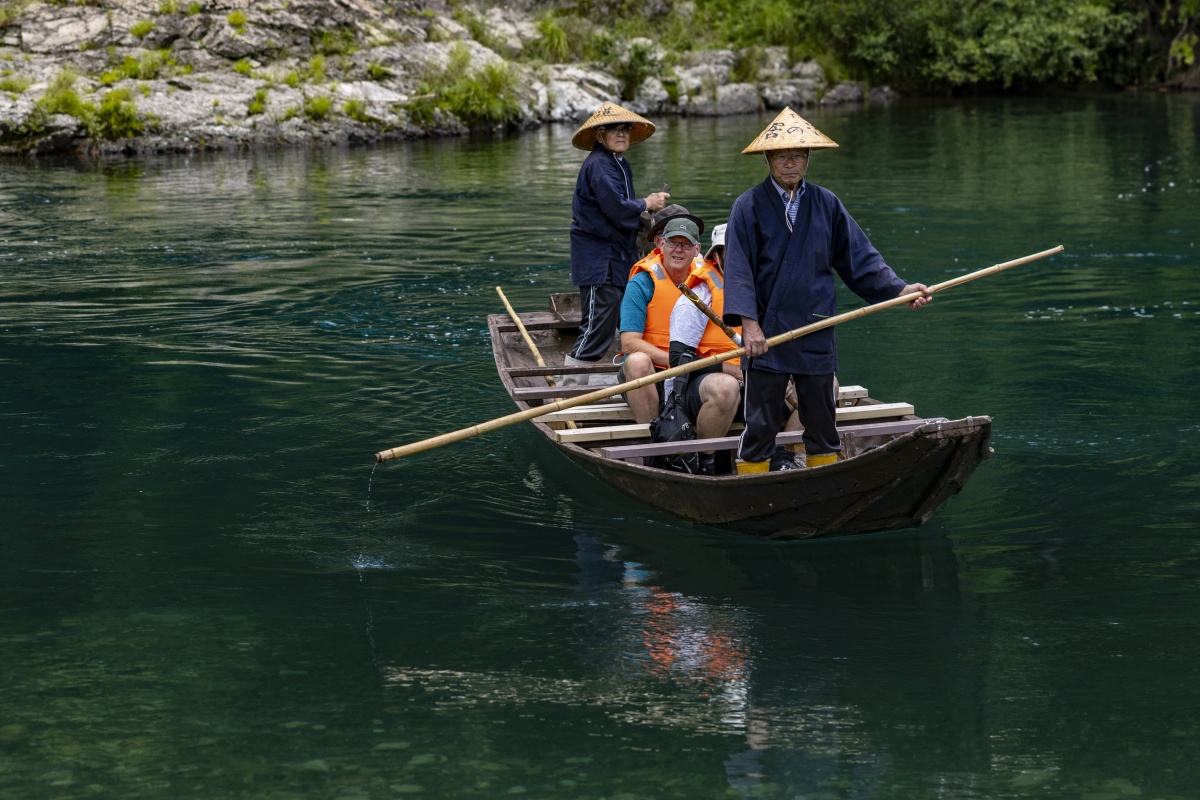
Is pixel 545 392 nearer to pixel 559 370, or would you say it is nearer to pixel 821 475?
pixel 559 370

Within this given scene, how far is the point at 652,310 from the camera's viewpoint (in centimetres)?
676

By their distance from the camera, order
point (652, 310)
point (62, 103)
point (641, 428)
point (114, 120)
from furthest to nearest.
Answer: point (114, 120), point (62, 103), point (652, 310), point (641, 428)

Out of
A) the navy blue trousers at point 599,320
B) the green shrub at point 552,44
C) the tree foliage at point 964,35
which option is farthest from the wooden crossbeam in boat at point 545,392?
the tree foliage at point 964,35

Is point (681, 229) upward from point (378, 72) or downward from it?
downward

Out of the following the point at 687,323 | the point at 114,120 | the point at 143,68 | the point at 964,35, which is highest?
the point at 964,35

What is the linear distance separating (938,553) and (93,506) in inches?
162

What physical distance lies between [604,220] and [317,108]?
22129mm

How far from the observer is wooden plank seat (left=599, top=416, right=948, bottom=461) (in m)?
6.09

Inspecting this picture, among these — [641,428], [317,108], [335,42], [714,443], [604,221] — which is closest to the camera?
[714,443]

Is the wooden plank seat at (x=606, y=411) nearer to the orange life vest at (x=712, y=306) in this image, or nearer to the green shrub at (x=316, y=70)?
the orange life vest at (x=712, y=306)

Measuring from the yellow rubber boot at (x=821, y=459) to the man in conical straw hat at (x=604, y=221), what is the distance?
87.6 inches

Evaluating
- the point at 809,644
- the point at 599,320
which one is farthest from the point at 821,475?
the point at 599,320

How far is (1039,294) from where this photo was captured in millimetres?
11398

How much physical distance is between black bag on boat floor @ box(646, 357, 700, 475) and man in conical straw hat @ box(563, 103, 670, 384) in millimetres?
1527
